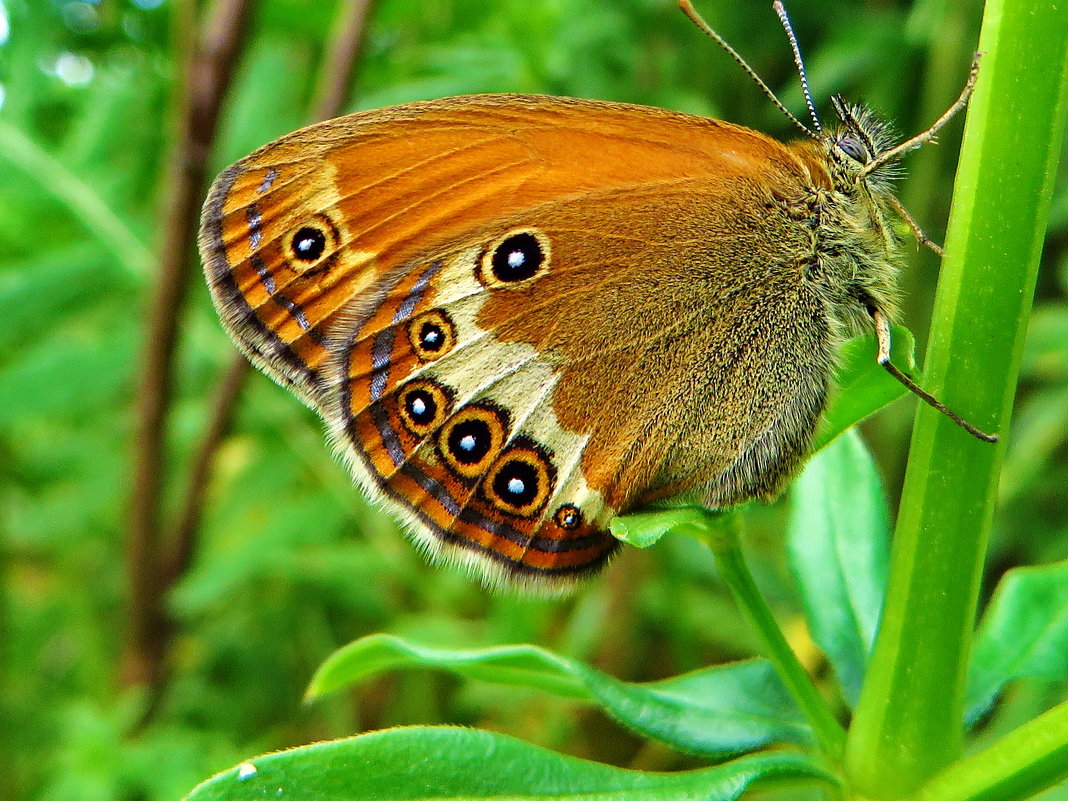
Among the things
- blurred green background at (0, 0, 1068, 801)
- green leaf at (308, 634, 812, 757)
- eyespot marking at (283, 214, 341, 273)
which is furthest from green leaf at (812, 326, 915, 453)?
blurred green background at (0, 0, 1068, 801)

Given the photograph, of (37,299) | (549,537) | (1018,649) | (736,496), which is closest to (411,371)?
(549,537)

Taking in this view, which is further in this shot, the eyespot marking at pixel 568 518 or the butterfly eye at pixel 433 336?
the butterfly eye at pixel 433 336

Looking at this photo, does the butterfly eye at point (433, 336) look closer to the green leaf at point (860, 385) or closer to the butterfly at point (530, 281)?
the butterfly at point (530, 281)

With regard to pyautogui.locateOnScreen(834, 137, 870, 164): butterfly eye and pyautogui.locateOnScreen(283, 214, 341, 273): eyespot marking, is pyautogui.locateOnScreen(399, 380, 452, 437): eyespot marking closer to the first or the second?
pyautogui.locateOnScreen(283, 214, 341, 273): eyespot marking

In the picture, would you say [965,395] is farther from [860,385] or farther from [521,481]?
[521,481]

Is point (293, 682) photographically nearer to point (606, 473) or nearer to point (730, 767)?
point (606, 473)

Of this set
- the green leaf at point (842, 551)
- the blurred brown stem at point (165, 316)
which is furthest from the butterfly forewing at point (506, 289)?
the blurred brown stem at point (165, 316)
